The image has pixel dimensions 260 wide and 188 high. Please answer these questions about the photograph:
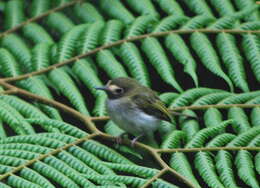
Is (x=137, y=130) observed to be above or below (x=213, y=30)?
below

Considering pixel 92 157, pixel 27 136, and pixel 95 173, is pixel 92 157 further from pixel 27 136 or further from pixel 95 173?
pixel 27 136

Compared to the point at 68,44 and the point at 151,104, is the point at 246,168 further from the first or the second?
the point at 68,44

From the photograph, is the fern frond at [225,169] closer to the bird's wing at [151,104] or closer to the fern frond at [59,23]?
the bird's wing at [151,104]

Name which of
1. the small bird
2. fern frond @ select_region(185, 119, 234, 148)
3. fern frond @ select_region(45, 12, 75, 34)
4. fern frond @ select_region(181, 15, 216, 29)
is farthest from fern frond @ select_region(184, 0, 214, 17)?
fern frond @ select_region(185, 119, 234, 148)

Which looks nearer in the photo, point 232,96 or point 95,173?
point 95,173

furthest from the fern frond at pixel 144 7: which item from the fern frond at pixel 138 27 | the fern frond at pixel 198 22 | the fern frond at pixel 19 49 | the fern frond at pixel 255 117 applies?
the fern frond at pixel 255 117

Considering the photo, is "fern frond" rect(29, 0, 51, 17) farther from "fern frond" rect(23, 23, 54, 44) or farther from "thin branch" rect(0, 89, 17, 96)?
"thin branch" rect(0, 89, 17, 96)

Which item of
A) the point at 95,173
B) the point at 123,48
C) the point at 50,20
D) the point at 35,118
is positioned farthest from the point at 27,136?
the point at 50,20
